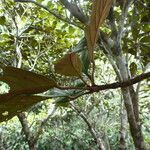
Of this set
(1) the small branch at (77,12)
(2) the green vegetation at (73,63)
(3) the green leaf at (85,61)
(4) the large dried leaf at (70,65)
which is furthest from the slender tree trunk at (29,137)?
(4) the large dried leaf at (70,65)

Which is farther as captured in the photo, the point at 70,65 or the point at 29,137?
the point at 29,137

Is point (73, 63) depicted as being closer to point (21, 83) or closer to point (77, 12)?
point (21, 83)

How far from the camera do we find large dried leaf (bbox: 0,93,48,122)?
479 millimetres

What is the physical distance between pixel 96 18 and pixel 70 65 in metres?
0.08

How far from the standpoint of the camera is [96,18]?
1.45ft

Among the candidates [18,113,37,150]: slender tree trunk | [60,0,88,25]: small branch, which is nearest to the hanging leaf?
[60,0,88,25]: small branch

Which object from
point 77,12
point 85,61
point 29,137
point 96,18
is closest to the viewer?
point 96,18

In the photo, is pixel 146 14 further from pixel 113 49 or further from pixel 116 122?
pixel 116 122

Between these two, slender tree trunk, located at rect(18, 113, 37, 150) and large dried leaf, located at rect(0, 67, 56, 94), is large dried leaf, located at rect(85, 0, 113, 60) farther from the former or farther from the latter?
slender tree trunk, located at rect(18, 113, 37, 150)

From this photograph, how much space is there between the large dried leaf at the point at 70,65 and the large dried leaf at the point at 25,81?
0.11ft

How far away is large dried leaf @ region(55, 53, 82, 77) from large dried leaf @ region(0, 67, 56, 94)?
33 mm

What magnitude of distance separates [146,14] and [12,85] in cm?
148

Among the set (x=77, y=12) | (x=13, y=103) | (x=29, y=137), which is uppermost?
(x=77, y=12)

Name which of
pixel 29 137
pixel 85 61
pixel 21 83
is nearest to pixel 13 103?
pixel 21 83
